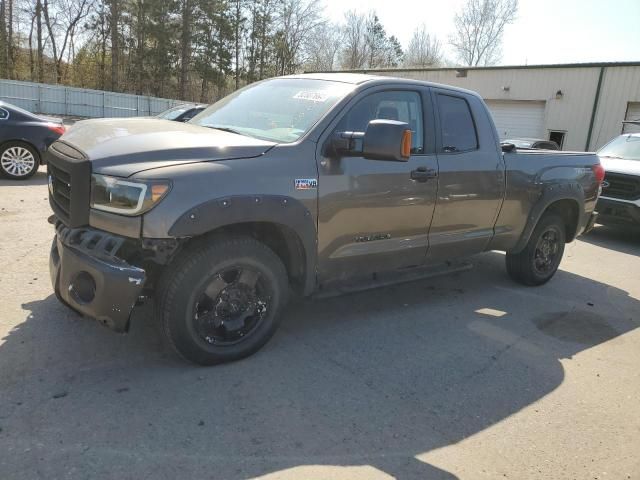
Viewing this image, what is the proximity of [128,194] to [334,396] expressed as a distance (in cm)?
173

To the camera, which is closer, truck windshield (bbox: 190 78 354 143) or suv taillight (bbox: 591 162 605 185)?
truck windshield (bbox: 190 78 354 143)

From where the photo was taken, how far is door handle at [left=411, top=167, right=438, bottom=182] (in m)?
4.23

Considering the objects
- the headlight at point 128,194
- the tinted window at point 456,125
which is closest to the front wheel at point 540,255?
the tinted window at point 456,125

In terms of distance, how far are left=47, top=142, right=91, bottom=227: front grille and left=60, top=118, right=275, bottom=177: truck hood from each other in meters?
0.06

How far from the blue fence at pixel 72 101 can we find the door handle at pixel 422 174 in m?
28.3

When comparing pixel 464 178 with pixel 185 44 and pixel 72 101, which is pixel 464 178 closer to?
pixel 72 101

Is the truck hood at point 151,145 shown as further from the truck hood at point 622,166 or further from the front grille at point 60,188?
the truck hood at point 622,166

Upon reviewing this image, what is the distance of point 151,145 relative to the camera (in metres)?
3.24

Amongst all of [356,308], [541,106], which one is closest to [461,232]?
[356,308]

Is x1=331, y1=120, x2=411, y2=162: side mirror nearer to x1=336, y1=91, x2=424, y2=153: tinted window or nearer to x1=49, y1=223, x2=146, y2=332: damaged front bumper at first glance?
x1=336, y1=91, x2=424, y2=153: tinted window

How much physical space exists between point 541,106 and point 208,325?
2081 cm

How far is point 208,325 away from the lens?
3494 mm

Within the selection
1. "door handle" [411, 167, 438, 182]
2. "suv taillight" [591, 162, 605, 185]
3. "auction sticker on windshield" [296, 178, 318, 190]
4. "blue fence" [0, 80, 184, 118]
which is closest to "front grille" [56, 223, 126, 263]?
"auction sticker on windshield" [296, 178, 318, 190]

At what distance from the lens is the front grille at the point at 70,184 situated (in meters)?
3.17
